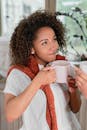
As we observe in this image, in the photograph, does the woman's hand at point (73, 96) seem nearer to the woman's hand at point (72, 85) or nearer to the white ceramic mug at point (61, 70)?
the woman's hand at point (72, 85)

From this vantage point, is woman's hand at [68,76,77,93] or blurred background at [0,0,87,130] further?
blurred background at [0,0,87,130]

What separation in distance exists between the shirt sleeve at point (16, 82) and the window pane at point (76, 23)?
38.1 inches

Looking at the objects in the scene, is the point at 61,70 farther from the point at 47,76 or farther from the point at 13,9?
the point at 13,9

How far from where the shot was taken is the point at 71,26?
83.3 inches

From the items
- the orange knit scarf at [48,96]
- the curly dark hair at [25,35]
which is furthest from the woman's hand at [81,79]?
the curly dark hair at [25,35]

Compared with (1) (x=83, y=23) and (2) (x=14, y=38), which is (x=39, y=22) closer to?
(2) (x=14, y=38)

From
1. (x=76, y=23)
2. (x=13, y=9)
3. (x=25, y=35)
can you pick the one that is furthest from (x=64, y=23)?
(x=25, y=35)

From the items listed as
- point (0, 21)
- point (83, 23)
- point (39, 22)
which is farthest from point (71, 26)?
point (39, 22)

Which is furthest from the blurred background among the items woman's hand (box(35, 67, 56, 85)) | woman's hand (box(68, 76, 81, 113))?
woman's hand (box(35, 67, 56, 85))

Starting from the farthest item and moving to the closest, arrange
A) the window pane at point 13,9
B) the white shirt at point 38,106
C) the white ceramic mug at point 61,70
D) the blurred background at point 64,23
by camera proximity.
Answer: the window pane at point 13,9
the blurred background at point 64,23
the white shirt at point 38,106
the white ceramic mug at point 61,70

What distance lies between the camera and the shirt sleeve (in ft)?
3.68

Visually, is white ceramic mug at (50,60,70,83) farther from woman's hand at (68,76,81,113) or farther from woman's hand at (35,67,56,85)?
woman's hand at (68,76,81,113)

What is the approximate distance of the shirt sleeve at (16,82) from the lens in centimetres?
112

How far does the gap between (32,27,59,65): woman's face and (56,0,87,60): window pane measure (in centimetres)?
91
